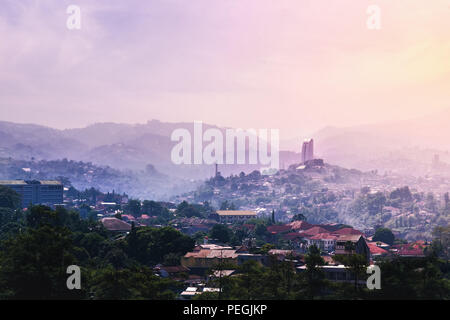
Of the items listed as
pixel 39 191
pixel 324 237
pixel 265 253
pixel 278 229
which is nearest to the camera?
pixel 265 253

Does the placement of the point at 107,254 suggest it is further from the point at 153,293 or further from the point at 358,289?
the point at 358,289

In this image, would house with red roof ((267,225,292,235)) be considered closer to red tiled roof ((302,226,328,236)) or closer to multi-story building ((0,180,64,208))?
red tiled roof ((302,226,328,236))

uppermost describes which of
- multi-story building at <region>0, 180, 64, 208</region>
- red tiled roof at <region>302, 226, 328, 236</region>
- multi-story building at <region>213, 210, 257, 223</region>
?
multi-story building at <region>0, 180, 64, 208</region>

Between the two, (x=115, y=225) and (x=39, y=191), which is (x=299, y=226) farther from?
(x=39, y=191)

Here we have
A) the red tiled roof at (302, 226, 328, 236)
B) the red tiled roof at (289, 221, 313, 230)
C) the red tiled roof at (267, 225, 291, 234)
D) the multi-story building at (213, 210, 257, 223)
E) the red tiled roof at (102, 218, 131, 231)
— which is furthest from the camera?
the multi-story building at (213, 210, 257, 223)

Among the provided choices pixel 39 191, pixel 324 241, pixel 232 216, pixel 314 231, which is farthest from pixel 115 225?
pixel 39 191

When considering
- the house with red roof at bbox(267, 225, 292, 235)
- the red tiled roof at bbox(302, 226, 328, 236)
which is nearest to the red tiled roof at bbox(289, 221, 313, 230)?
the house with red roof at bbox(267, 225, 292, 235)

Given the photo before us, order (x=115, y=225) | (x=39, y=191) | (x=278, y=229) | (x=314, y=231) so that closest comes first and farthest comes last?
(x=115, y=225) → (x=278, y=229) → (x=314, y=231) → (x=39, y=191)
